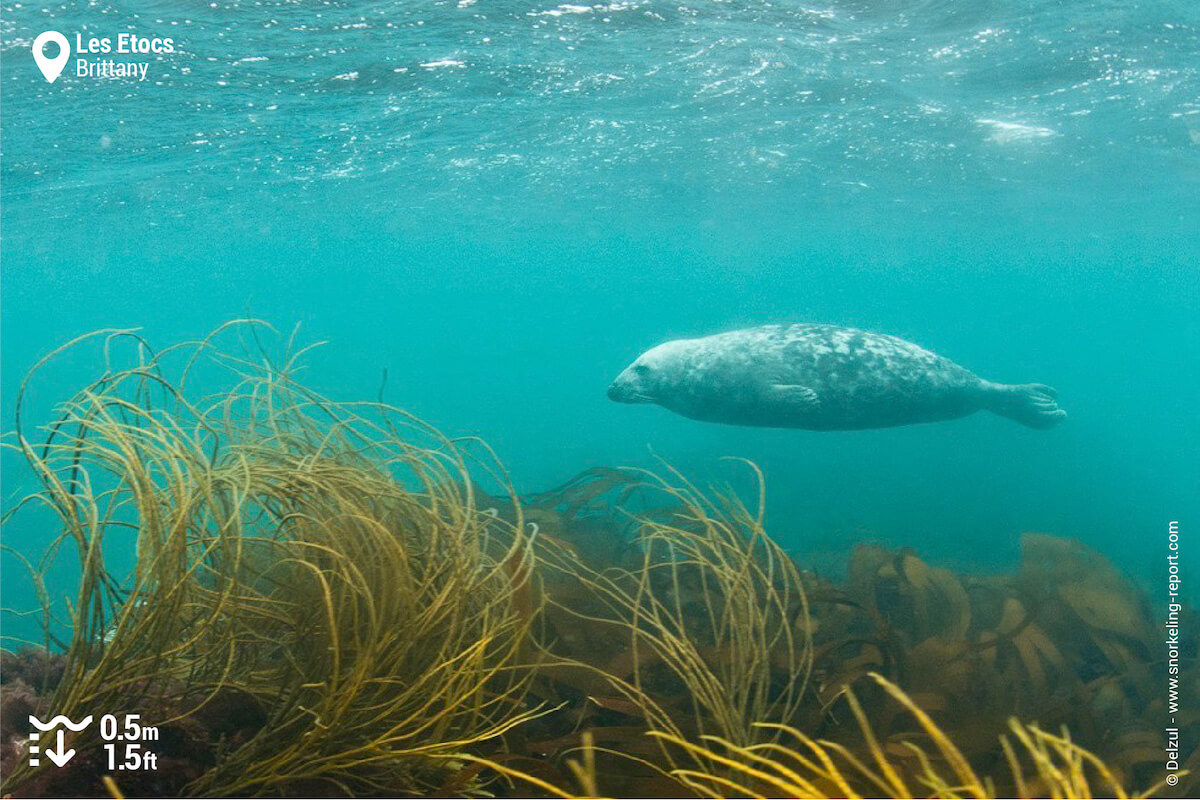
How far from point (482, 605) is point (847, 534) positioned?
839 cm

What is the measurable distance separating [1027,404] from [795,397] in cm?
337

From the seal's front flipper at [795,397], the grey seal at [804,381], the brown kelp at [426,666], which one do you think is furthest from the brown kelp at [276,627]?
the grey seal at [804,381]

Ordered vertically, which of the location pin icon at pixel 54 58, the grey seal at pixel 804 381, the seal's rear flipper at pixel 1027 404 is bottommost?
the seal's rear flipper at pixel 1027 404

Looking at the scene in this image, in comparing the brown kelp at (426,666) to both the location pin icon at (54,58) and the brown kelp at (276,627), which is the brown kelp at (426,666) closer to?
the brown kelp at (276,627)

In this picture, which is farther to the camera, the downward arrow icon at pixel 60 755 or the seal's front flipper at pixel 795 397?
the seal's front flipper at pixel 795 397

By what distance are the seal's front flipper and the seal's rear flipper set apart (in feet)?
8.77

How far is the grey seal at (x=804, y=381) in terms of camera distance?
756 cm

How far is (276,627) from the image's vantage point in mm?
2514

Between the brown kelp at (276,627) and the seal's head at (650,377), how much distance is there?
5.44 metres

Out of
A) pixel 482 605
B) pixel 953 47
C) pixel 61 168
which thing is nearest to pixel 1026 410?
pixel 953 47

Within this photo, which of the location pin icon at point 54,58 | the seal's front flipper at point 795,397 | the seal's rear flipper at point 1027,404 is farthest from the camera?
the location pin icon at point 54,58

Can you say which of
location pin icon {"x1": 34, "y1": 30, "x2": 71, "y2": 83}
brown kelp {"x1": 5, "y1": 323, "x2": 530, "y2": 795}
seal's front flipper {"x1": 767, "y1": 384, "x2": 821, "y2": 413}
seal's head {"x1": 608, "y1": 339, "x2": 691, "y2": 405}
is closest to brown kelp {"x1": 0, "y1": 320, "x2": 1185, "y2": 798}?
brown kelp {"x1": 5, "y1": 323, "x2": 530, "y2": 795}

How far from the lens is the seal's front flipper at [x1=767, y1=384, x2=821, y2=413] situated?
7.24 m

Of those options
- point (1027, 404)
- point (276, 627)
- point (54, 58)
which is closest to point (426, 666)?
point (276, 627)
